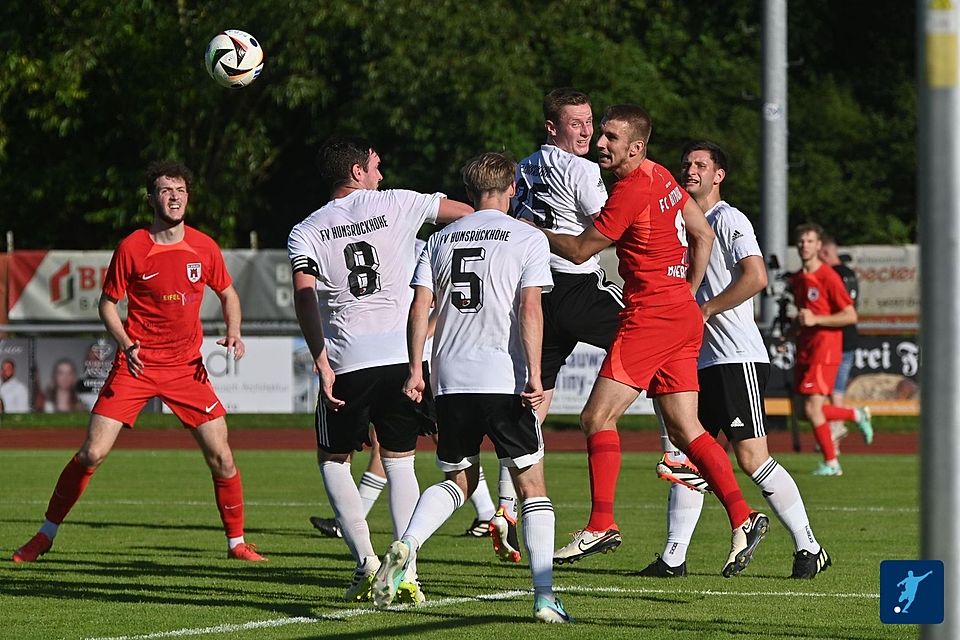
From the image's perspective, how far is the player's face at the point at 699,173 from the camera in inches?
351

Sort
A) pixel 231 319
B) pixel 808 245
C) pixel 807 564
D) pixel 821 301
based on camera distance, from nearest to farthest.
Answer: pixel 807 564
pixel 231 319
pixel 808 245
pixel 821 301

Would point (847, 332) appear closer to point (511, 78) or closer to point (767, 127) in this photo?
point (767, 127)

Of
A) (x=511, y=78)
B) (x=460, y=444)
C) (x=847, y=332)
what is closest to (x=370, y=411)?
(x=460, y=444)

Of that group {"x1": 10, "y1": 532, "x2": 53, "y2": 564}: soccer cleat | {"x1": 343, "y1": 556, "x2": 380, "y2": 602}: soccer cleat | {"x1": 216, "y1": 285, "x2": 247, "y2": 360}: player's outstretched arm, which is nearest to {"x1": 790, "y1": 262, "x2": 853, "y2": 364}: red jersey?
{"x1": 216, "y1": 285, "x2": 247, "y2": 360}: player's outstretched arm

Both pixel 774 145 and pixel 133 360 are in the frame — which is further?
pixel 774 145

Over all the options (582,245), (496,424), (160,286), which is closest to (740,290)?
(582,245)

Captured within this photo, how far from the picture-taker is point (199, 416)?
31.4 feet

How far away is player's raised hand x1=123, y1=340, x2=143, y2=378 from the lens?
9.45 metres

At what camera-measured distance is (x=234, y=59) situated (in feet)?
36.0

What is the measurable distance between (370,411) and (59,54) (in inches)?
966

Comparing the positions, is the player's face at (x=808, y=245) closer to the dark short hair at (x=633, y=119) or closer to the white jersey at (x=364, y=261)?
the dark short hair at (x=633, y=119)

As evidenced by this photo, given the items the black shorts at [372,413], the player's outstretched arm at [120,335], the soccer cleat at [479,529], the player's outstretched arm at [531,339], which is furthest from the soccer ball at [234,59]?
the player's outstretched arm at [531,339]

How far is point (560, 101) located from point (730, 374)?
1799mm

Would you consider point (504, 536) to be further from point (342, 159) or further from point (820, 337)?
point (820, 337)
